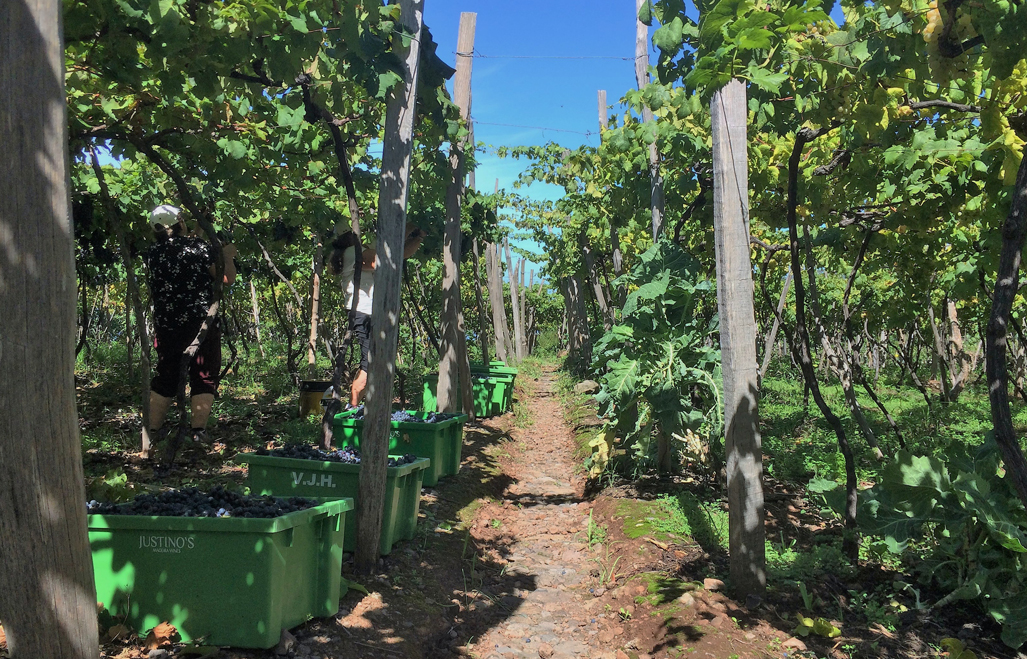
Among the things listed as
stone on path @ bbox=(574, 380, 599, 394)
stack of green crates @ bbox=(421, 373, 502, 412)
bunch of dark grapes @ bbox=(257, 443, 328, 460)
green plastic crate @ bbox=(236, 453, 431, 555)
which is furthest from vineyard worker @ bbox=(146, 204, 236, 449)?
stone on path @ bbox=(574, 380, 599, 394)

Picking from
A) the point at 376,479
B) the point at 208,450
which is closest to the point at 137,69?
the point at 376,479

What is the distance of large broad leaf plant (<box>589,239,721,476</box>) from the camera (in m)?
5.16

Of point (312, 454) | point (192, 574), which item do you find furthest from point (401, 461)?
point (192, 574)

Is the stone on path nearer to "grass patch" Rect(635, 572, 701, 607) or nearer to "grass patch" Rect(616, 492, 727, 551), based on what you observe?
"grass patch" Rect(616, 492, 727, 551)

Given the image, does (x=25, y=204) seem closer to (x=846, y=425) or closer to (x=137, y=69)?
(x=137, y=69)

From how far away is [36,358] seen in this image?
161 cm

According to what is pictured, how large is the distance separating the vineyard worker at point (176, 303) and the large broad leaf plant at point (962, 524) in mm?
4195

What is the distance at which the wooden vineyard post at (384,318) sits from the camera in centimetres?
367

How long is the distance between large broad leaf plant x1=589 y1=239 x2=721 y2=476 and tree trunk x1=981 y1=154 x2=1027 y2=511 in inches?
119

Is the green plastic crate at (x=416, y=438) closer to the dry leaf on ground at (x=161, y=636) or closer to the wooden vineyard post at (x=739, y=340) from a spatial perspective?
the dry leaf on ground at (x=161, y=636)

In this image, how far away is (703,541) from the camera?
4.52m

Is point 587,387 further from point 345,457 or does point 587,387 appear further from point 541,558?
point 345,457

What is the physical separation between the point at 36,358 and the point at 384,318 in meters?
2.12

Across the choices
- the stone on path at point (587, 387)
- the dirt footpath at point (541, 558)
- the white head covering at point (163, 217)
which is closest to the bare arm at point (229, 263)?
the white head covering at point (163, 217)
